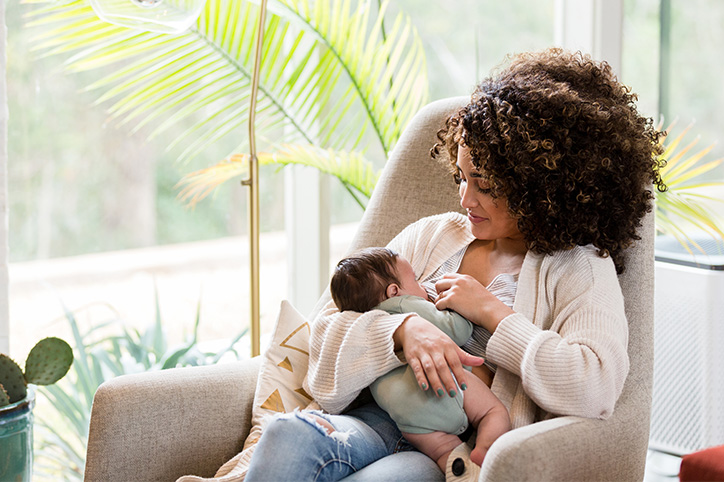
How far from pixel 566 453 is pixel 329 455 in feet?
1.26

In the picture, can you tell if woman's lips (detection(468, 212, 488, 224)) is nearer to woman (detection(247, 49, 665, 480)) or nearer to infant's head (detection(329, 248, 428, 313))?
A: woman (detection(247, 49, 665, 480))

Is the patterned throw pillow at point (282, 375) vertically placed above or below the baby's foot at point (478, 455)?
above

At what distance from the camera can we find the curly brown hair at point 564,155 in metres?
1.42

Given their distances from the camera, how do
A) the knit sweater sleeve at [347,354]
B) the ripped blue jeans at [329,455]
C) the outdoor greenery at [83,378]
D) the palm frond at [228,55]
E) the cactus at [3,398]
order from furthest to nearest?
the outdoor greenery at [83,378] < the palm frond at [228,55] < the cactus at [3,398] < the knit sweater sleeve at [347,354] < the ripped blue jeans at [329,455]

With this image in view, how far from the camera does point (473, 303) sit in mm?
1410

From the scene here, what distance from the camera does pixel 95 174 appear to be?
2334 millimetres

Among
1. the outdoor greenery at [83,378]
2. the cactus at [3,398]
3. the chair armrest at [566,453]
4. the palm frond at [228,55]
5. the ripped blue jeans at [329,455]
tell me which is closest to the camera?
the chair armrest at [566,453]

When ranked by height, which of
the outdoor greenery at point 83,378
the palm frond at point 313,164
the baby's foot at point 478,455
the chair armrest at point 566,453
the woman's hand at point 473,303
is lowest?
the outdoor greenery at point 83,378

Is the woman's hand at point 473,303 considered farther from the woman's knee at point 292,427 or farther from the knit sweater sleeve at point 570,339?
the woman's knee at point 292,427

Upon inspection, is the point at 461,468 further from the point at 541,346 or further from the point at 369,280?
the point at 369,280

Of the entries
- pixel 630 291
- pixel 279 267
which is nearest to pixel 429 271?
pixel 630 291

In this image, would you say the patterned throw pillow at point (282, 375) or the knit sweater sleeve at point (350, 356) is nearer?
the knit sweater sleeve at point (350, 356)

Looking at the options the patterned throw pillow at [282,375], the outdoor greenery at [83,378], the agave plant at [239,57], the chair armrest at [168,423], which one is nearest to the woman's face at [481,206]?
the patterned throw pillow at [282,375]

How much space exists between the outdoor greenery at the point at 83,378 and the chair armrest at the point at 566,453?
1.30 metres
